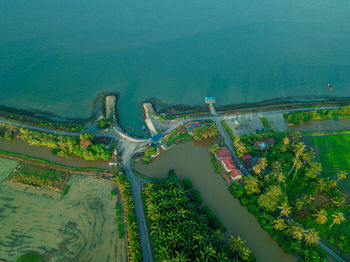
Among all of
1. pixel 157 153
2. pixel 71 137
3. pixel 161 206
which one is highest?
pixel 71 137

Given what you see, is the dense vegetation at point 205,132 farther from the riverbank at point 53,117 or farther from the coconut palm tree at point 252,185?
the riverbank at point 53,117

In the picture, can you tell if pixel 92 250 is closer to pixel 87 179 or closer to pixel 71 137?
pixel 87 179

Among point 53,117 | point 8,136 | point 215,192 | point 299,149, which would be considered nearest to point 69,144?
point 53,117

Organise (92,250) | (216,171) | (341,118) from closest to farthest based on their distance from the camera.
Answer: (92,250) → (216,171) → (341,118)

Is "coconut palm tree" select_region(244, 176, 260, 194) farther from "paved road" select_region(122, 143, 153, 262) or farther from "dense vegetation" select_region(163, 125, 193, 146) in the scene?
"paved road" select_region(122, 143, 153, 262)

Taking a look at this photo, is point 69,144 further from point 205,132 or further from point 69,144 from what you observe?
point 205,132

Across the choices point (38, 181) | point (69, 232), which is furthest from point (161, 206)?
point (38, 181)
